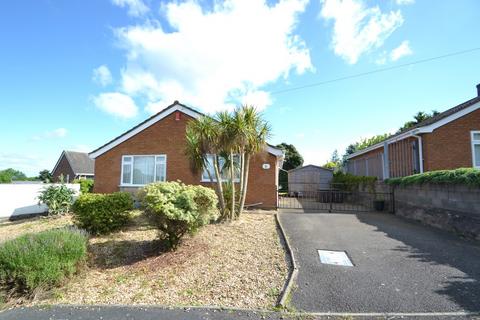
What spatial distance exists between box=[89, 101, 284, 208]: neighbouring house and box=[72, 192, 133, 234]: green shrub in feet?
15.9

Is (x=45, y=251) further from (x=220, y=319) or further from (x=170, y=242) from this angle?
(x=220, y=319)

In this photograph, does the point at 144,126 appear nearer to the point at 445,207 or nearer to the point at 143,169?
the point at 143,169

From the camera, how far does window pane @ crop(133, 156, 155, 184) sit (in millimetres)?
14031

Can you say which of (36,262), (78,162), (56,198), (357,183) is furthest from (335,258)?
(78,162)

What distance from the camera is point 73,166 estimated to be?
3584 centimetres

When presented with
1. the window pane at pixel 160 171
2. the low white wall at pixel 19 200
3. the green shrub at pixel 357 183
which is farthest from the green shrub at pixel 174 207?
the green shrub at pixel 357 183

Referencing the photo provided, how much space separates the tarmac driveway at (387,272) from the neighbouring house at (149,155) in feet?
20.7

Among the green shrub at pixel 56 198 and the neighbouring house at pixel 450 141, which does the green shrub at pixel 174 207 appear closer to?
the green shrub at pixel 56 198

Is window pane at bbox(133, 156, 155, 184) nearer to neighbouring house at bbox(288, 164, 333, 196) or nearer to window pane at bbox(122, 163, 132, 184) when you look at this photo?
window pane at bbox(122, 163, 132, 184)

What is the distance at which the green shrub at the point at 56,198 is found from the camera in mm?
11805

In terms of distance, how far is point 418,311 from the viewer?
372 cm

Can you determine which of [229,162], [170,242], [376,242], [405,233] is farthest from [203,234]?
[405,233]

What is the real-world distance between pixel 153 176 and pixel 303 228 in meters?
8.38

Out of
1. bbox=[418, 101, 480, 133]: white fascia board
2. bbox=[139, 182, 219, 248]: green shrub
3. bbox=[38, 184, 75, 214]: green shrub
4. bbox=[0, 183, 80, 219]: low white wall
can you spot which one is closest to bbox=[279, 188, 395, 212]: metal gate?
bbox=[418, 101, 480, 133]: white fascia board
